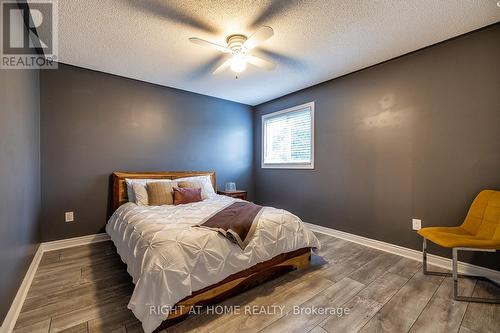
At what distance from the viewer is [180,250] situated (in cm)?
156

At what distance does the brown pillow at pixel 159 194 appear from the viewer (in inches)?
114

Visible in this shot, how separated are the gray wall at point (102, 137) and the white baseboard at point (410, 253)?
2537 millimetres

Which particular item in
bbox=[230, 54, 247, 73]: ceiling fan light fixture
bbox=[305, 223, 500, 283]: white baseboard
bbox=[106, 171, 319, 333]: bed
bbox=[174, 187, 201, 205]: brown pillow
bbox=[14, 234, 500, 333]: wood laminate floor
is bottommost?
bbox=[14, 234, 500, 333]: wood laminate floor

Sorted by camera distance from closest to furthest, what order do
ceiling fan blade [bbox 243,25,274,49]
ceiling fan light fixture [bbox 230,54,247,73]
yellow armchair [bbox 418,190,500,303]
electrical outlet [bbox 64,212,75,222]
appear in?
yellow armchair [bbox 418,190,500,303] → ceiling fan blade [bbox 243,25,274,49] → ceiling fan light fixture [bbox 230,54,247,73] → electrical outlet [bbox 64,212,75,222]

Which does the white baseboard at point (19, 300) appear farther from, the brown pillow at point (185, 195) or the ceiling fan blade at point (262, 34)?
the ceiling fan blade at point (262, 34)

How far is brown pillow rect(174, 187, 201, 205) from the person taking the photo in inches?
116

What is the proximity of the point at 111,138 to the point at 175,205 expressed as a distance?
149cm

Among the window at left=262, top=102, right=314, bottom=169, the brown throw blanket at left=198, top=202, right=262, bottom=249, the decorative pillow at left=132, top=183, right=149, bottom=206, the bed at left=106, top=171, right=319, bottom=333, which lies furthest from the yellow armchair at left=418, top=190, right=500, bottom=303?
the decorative pillow at left=132, top=183, right=149, bottom=206

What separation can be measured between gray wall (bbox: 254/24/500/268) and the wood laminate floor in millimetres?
676

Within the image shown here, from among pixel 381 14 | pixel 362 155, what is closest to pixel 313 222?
pixel 362 155

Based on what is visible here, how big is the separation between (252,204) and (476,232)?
222 centimetres

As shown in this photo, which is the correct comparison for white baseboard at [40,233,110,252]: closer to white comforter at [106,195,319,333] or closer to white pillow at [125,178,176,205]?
white pillow at [125,178,176,205]

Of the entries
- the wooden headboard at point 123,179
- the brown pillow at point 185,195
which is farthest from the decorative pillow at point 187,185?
the wooden headboard at point 123,179

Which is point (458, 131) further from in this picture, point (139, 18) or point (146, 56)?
point (146, 56)
